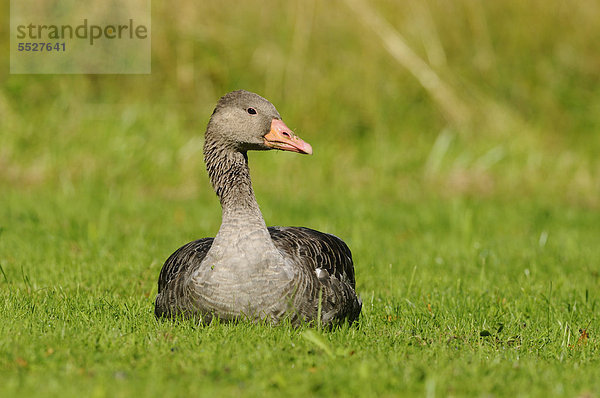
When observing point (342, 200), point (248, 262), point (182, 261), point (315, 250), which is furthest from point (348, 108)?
point (248, 262)

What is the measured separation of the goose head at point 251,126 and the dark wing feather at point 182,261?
3.01ft

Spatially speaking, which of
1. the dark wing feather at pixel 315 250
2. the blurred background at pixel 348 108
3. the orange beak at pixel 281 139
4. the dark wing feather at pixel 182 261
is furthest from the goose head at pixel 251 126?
the blurred background at pixel 348 108

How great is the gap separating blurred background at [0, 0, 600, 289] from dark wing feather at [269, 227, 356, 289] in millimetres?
5241

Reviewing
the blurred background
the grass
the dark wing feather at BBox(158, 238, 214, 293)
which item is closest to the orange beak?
the dark wing feather at BBox(158, 238, 214, 293)

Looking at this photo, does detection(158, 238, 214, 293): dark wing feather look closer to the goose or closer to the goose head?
the goose

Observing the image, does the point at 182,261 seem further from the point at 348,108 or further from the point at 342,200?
the point at 348,108

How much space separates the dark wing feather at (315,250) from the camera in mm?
6598

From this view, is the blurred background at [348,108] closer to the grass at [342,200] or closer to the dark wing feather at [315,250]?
the grass at [342,200]

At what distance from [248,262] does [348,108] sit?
10.5 m

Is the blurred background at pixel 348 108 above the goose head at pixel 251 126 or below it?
above

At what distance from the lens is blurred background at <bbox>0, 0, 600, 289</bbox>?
14008mm

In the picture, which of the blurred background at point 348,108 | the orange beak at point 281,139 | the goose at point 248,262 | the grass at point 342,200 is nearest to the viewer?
the grass at point 342,200

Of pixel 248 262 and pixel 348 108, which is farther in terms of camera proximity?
pixel 348 108

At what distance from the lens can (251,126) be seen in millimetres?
6594
